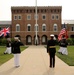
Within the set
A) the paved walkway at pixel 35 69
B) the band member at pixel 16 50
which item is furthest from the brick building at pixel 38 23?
the band member at pixel 16 50

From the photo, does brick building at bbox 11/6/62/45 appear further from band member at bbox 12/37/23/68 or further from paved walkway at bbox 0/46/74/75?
band member at bbox 12/37/23/68

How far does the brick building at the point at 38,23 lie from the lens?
81.1 metres

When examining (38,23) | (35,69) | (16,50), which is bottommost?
(35,69)

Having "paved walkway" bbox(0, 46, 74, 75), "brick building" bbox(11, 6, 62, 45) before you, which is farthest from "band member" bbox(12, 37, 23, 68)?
"brick building" bbox(11, 6, 62, 45)

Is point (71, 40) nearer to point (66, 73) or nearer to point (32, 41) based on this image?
point (32, 41)

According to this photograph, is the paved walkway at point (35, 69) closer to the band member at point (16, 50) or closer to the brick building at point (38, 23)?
the band member at point (16, 50)

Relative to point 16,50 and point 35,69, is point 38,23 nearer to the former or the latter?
point 16,50

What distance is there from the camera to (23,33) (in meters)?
81.0

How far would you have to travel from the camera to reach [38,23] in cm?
8150

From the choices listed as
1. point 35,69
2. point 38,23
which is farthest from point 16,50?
point 38,23

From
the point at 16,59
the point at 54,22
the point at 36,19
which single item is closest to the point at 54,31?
the point at 54,22

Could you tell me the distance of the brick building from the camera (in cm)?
8106

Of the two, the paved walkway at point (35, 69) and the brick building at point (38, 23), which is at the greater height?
the brick building at point (38, 23)

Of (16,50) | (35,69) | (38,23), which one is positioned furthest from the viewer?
(38,23)
